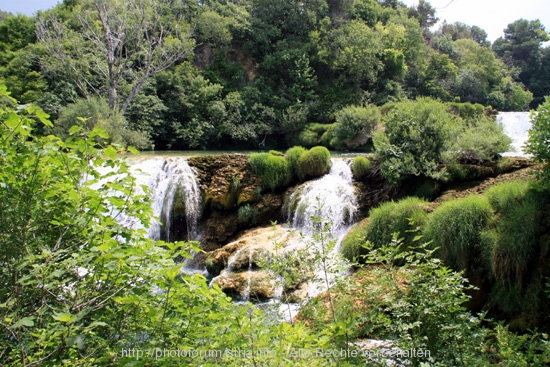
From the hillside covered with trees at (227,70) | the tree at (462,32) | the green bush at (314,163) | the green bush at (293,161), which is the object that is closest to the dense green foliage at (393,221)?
the green bush at (314,163)

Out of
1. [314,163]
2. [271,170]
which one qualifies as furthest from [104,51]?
[314,163]

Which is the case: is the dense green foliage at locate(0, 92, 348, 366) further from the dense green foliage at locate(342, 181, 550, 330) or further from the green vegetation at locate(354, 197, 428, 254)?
the green vegetation at locate(354, 197, 428, 254)

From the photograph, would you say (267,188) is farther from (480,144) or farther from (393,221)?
(480,144)

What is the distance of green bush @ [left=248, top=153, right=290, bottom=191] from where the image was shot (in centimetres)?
Result: 1074

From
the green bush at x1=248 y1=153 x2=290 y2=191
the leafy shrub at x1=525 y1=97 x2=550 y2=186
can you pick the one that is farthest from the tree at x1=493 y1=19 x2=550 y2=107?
the leafy shrub at x1=525 y1=97 x2=550 y2=186

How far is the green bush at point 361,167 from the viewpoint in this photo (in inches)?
391

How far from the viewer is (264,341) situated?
5.50ft

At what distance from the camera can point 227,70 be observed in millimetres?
24562

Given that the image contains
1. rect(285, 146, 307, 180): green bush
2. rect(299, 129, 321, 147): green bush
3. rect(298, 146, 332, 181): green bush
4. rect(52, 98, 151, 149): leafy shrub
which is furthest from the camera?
rect(299, 129, 321, 147): green bush

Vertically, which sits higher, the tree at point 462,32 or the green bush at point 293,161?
the tree at point 462,32

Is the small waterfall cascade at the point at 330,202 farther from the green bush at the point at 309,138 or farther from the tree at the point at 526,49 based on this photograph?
the tree at the point at 526,49

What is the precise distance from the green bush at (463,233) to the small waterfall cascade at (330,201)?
3.17m

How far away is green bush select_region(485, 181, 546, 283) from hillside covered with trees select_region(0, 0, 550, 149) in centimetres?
1215

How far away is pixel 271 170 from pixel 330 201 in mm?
2448
